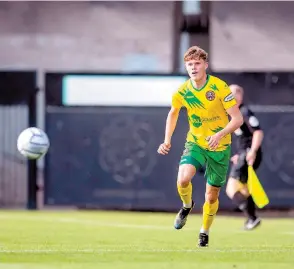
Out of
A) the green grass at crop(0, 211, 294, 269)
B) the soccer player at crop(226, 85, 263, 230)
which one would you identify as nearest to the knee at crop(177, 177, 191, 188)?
the green grass at crop(0, 211, 294, 269)

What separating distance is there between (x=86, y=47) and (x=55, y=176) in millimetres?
6059

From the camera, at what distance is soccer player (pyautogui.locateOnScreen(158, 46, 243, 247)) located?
12.7 metres

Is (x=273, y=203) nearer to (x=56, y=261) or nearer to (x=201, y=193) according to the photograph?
(x=201, y=193)

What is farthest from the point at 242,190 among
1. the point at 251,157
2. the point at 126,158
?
the point at 126,158

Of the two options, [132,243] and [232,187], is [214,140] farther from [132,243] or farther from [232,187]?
[232,187]

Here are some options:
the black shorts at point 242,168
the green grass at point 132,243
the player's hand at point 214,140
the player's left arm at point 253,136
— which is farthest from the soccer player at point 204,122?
the black shorts at point 242,168

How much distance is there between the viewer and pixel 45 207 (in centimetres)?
2247

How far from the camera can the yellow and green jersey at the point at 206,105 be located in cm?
1279

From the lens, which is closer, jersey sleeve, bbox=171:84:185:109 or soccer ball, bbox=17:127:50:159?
jersey sleeve, bbox=171:84:185:109

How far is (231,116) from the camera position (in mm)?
12688

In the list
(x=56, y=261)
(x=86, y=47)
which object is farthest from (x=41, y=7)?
(x=56, y=261)

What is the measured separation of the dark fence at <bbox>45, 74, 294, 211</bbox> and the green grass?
47.8 inches

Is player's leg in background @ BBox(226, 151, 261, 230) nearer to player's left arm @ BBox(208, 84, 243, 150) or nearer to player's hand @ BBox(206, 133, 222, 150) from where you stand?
player's left arm @ BBox(208, 84, 243, 150)

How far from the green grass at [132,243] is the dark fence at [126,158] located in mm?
1214
